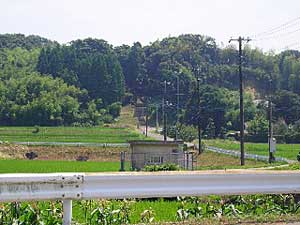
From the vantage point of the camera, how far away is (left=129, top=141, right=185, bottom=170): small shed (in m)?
35.0

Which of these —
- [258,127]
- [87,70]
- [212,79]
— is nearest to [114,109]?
[87,70]

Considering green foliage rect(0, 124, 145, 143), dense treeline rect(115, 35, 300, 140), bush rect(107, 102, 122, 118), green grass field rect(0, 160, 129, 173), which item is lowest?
green grass field rect(0, 160, 129, 173)

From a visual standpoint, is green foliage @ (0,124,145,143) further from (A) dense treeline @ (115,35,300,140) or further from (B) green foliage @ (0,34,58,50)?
(B) green foliage @ (0,34,58,50)

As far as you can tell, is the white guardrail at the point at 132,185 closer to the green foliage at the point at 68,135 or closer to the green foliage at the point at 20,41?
the green foliage at the point at 68,135

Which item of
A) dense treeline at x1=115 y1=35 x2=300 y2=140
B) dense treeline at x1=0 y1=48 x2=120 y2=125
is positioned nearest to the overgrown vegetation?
dense treeline at x1=115 y1=35 x2=300 y2=140

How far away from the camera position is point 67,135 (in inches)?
3081

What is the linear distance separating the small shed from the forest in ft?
116

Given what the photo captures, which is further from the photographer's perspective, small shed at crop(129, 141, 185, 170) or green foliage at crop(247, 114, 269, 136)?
green foliage at crop(247, 114, 269, 136)

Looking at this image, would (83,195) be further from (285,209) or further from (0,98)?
(0,98)

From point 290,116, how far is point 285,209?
239 ft

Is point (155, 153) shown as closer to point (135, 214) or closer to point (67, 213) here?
point (135, 214)

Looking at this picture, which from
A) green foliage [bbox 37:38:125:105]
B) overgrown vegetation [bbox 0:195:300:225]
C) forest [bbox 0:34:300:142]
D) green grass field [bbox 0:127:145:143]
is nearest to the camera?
overgrown vegetation [bbox 0:195:300:225]

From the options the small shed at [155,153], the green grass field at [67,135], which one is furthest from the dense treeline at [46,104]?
the small shed at [155,153]

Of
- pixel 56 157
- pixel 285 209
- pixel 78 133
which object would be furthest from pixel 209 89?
pixel 285 209
